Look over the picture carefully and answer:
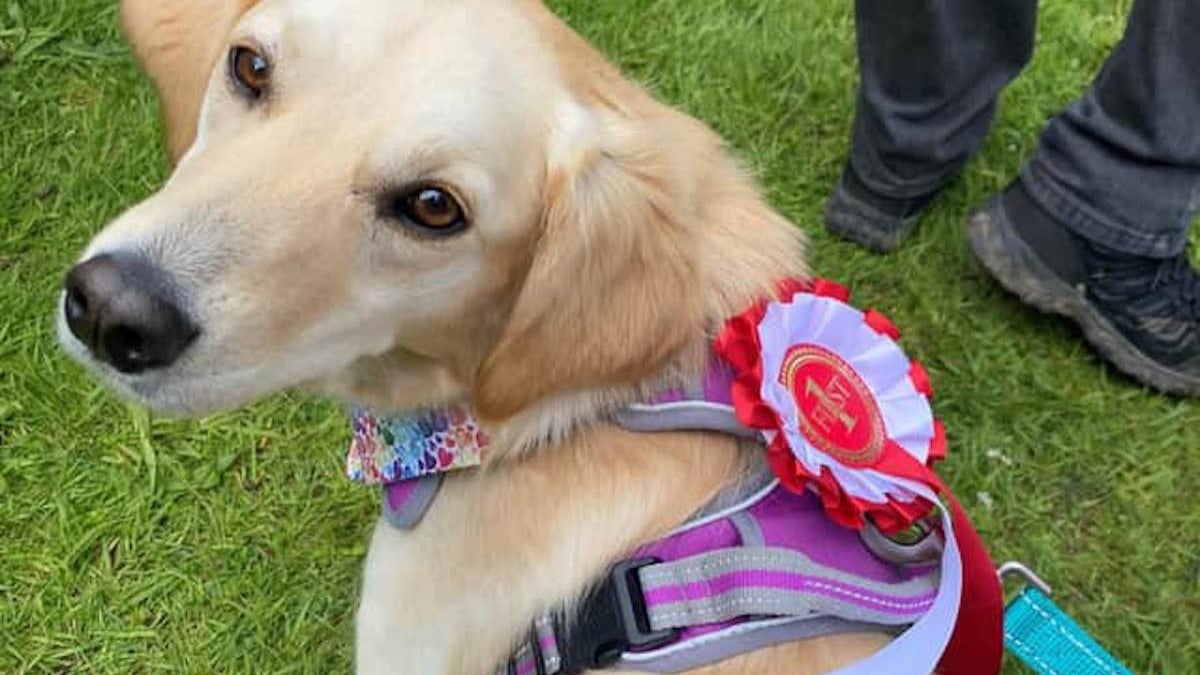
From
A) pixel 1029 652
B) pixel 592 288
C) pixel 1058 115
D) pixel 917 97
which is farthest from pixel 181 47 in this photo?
pixel 1058 115

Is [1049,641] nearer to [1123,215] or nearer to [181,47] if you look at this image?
[1123,215]

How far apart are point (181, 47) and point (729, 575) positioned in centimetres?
106

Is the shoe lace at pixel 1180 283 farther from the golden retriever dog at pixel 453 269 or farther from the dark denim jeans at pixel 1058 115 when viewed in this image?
the golden retriever dog at pixel 453 269

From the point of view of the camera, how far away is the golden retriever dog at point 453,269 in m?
1.77

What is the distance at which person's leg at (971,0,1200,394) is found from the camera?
311 cm

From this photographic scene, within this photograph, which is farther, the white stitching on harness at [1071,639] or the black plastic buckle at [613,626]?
the white stitching on harness at [1071,639]

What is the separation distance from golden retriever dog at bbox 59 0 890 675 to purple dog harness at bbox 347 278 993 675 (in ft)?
0.11

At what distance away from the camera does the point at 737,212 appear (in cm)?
212

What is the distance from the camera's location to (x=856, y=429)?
199cm

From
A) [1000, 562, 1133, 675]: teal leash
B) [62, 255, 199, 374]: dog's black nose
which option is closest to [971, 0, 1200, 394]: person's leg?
[1000, 562, 1133, 675]: teal leash

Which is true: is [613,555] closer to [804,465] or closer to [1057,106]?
[804,465]

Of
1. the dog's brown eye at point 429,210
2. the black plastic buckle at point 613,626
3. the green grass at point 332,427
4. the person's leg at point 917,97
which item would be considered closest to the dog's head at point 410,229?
the dog's brown eye at point 429,210

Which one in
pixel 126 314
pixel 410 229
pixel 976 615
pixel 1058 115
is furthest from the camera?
pixel 1058 115

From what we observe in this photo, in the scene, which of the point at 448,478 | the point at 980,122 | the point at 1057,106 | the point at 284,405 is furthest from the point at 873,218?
the point at 448,478
